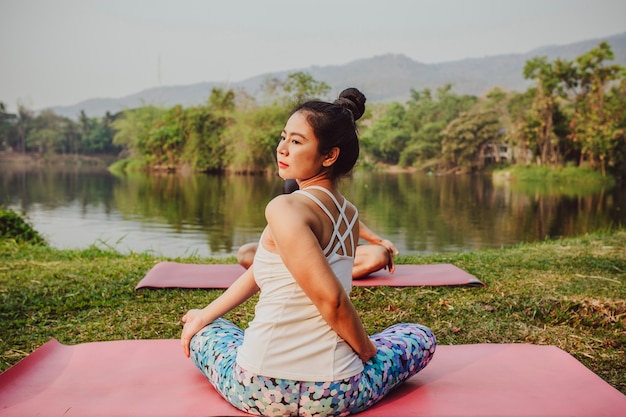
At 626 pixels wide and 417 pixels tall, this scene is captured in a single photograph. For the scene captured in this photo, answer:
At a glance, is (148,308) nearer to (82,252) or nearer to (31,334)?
(31,334)

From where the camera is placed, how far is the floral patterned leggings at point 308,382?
67.9 inches

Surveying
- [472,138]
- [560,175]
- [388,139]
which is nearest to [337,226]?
[560,175]

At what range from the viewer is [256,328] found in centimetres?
176

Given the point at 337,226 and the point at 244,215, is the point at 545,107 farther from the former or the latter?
the point at 337,226

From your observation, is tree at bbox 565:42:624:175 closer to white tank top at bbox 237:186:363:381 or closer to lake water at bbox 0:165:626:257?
lake water at bbox 0:165:626:257

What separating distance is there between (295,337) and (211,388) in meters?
0.50

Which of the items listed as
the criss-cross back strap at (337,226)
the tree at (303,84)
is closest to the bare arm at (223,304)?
the criss-cross back strap at (337,226)

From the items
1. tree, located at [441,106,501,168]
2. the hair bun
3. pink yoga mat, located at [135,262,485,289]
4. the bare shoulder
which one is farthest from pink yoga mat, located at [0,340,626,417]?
tree, located at [441,106,501,168]

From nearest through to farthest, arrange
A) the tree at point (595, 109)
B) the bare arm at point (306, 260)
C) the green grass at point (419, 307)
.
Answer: the bare arm at point (306, 260) → the green grass at point (419, 307) → the tree at point (595, 109)

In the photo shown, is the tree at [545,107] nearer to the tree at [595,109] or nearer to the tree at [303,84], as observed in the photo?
the tree at [595,109]

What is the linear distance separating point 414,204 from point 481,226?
4162mm

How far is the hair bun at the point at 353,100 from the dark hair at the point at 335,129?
5.0 inches

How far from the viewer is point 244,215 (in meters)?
13.3

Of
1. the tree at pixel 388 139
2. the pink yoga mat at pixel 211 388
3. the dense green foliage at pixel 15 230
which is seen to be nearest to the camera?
the pink yoga mat at pixel 211 388
